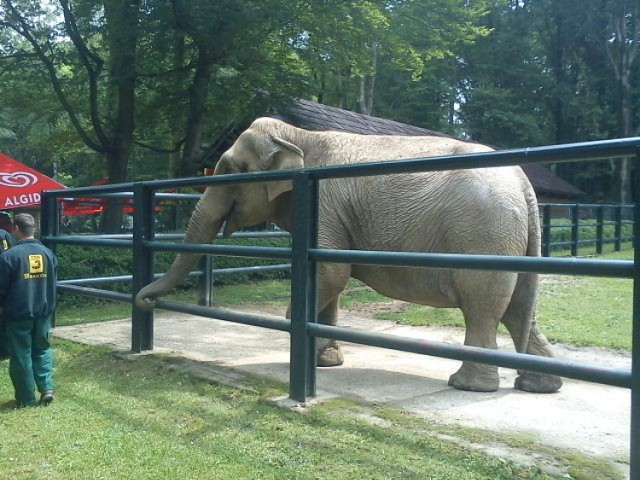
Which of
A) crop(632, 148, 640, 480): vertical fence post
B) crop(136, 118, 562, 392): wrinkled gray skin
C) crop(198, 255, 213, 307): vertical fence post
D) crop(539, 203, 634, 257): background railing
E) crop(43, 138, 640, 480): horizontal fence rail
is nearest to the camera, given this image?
crop(632, 148, 640, 480): vertical fence post

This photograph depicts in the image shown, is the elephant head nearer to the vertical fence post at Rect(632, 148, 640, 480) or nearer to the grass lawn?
the grass lawn

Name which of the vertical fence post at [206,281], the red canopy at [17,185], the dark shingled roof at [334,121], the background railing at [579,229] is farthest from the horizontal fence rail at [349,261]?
the background railing at [579,229]

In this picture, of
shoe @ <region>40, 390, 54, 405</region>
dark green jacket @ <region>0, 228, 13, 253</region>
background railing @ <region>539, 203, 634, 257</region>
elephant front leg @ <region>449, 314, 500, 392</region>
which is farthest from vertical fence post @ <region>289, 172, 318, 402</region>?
background railing @ <region>539, 203, 634, 257</region>

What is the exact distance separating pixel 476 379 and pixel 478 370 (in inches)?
2.4

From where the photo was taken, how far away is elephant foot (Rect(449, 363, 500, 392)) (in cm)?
451

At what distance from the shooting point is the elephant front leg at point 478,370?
14.8 ft

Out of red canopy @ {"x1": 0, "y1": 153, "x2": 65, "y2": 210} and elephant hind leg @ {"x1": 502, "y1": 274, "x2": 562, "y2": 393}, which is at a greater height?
red canopy @ {"x1": 0, "y1": 153, "x2": 65, "y2": 210}

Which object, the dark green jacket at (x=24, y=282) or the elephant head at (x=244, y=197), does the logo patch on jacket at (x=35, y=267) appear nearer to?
the dark green jacket at (x=24, y=282)

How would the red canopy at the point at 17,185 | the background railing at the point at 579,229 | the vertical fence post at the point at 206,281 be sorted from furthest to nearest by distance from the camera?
the background railing at the point at 579,229 → the red canopy at the point at 17,185 → the vertical fence post at the point at 206,281

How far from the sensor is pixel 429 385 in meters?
4.73

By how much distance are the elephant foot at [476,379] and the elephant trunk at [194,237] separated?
220 centimetres

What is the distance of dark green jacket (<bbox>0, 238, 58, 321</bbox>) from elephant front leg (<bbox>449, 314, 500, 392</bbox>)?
267 centimetres

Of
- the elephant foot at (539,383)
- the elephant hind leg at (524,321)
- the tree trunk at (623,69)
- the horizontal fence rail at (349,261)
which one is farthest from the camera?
the tree trunk at (623,69)

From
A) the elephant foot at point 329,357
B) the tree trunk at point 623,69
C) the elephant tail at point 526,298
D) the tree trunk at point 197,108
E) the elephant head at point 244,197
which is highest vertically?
the tree trunk at point 623,69
